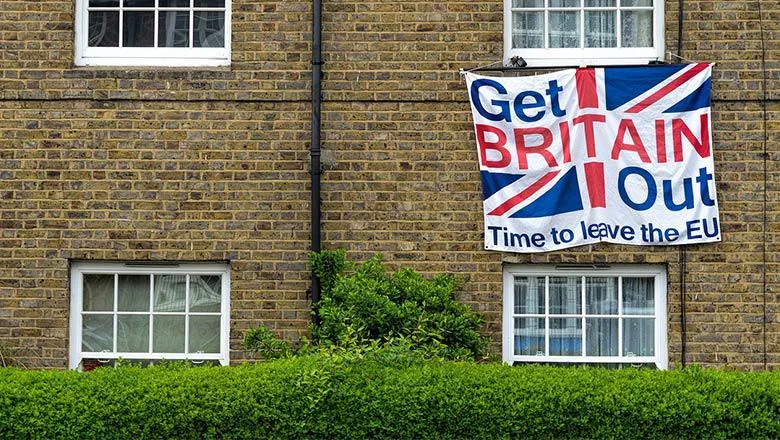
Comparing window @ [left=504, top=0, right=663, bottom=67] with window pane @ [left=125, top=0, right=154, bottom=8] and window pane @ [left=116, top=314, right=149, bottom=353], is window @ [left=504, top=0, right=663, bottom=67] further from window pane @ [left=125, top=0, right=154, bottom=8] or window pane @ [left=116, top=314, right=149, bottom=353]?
window pane @ [left=116, top=314, right=149, bottom=353]

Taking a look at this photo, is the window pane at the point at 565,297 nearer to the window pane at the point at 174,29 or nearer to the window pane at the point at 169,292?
the window pane at the point at 169,292

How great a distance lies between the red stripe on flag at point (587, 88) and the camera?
937cm

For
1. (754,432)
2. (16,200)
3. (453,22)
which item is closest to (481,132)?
(453,22)

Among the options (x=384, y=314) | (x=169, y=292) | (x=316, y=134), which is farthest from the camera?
(x=169, y=292)

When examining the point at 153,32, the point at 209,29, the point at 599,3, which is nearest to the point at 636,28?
the point at 599,3

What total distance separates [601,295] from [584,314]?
0.80ft

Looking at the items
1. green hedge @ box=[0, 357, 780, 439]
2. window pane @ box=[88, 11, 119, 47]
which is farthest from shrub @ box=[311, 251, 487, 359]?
window pane @ box=[88, 11, 119, 47]

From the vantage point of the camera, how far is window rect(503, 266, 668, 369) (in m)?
9.49

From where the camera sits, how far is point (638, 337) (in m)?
9.52

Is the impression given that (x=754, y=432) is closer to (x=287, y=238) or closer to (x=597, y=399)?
(x=597, y=399)

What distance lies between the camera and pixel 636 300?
9.55 m

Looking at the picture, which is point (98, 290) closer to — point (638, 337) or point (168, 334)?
point (168, 334)

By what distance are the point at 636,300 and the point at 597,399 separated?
5.72 ft

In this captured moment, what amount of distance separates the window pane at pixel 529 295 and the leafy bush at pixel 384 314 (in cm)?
51
